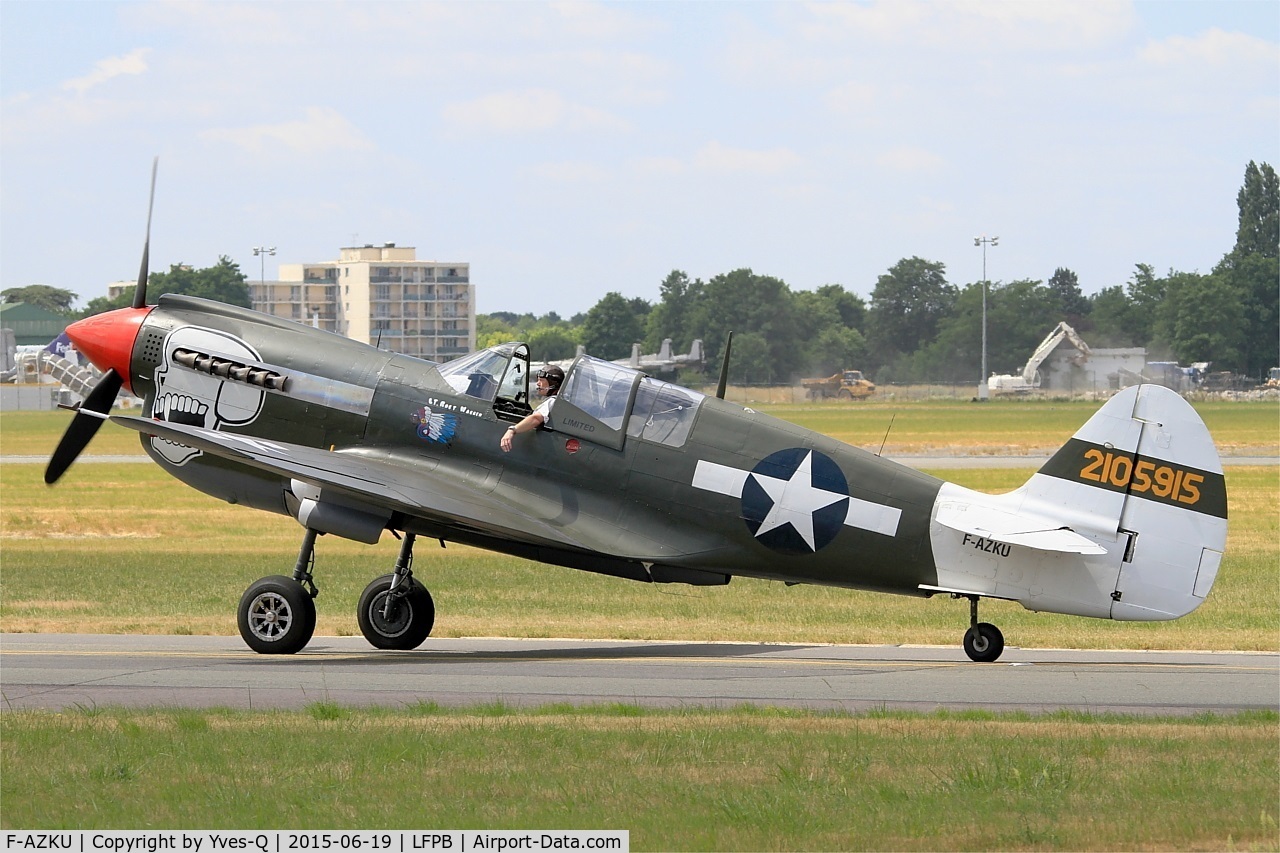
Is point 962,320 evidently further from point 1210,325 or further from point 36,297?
point 36,297

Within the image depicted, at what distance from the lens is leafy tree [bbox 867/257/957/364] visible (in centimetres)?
14188

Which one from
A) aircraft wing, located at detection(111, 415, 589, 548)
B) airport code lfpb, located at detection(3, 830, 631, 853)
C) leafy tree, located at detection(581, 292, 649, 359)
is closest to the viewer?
airport code lfpb, located at detection(3, 830, 631, 853)

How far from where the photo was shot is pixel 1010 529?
12141 mm

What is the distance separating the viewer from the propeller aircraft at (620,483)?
1203 centimetres

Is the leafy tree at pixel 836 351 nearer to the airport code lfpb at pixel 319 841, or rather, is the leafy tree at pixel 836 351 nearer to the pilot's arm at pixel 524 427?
the pilot's arm at pixel 524 427

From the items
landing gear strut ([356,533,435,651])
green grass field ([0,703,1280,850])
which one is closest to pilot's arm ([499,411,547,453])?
landing gear strut ([356,533,435,651])

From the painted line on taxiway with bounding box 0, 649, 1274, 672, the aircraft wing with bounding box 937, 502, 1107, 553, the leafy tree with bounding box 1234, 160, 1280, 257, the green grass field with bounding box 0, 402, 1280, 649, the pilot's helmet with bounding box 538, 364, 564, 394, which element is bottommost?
the green grass field with bounding box 0, 402, 1280, 649

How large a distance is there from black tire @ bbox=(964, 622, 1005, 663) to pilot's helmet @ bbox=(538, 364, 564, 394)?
4109 millimetres

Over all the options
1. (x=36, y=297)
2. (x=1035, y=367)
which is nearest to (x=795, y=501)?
(x=1035, y=367)

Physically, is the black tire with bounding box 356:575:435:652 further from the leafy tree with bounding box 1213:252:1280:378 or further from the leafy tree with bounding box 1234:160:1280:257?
the leafy tree with bounding box 1234:160:1280:257

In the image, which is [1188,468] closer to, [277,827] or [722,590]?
[277,827]

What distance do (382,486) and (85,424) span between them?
12.0ft

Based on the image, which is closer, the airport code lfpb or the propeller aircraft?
the airport code lfpb

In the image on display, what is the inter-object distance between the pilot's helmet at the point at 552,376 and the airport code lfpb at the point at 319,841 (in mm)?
6687
